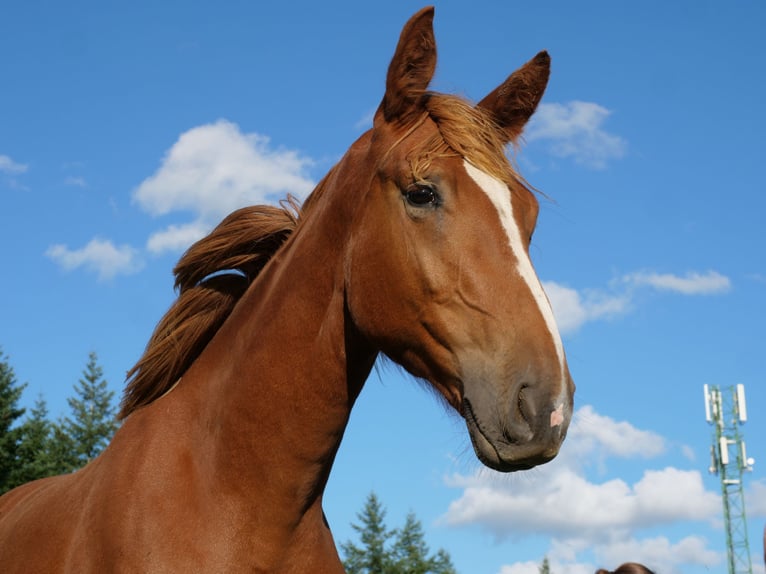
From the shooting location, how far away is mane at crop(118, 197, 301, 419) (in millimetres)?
4414

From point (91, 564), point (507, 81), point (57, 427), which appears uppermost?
point (57, 427)

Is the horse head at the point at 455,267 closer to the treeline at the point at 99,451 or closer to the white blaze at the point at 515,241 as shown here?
the white blaze at the point at 515,241

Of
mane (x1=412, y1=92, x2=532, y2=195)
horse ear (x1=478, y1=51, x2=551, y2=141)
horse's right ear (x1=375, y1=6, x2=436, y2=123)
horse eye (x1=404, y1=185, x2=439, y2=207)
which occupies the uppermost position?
horse ear (x1=478, y1=51, x2=551, y2=141)

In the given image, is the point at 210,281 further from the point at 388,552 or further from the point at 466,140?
the point at 388,552

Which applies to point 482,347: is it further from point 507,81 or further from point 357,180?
point 507,81

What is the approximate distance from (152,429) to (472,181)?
1918 millimetres

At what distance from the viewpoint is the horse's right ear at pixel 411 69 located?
12.3ft

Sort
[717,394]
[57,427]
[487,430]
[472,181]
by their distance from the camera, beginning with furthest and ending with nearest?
[57,427], [717,394], [472,181], [487,430]

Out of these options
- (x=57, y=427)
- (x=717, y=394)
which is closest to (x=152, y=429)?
Answer: (x=717, y=394)

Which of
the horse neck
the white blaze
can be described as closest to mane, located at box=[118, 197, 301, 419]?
the horse neck

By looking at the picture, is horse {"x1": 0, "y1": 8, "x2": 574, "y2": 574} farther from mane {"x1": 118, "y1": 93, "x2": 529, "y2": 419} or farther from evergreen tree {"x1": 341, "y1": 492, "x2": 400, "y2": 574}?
evergreen tree {"x1": 341, "y1": 492, "x2": 400, "y2": 574}

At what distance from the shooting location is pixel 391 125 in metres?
3.92

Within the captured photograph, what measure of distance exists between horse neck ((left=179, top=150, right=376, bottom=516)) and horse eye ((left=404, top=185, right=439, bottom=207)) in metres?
0.43

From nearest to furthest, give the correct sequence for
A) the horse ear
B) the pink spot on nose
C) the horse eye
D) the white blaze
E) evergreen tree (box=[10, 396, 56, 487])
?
the pink spot on nose
the white blaze
the horse eye
the horse ear
evergreen tree (box=[10, 396, 56, 487])
